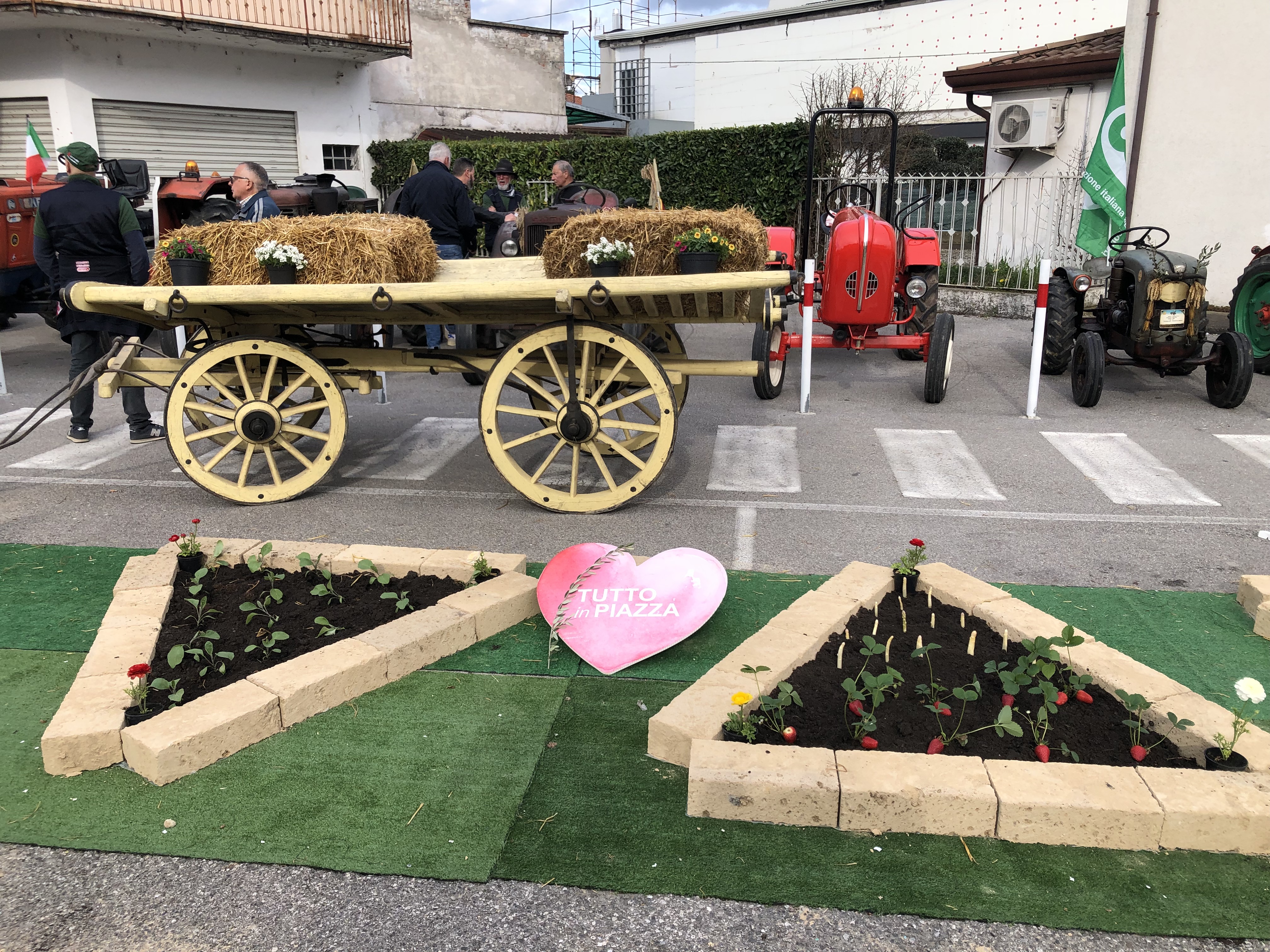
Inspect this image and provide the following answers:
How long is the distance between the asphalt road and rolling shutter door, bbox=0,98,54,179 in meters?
8.83

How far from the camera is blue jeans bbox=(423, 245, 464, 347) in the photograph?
28.1 feet

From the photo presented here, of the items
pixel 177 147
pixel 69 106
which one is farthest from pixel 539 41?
pixel 69 106

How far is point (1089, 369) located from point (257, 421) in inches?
261

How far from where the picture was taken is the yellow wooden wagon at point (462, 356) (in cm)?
522

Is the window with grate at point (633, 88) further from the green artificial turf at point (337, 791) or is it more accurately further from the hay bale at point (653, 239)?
the green artificial turf at point (337, 791)

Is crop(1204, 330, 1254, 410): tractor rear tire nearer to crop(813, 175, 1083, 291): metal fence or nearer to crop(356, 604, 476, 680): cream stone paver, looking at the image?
crop(813, 175, 1083, 291): metal fence

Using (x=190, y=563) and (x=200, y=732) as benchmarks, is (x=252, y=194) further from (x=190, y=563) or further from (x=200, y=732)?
(x=200, y=732)

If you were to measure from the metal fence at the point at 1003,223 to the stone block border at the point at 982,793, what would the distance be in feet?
36.2

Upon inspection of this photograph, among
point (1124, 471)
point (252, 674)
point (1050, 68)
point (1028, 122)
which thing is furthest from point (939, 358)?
point (1050, 68)

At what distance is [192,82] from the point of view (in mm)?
18500

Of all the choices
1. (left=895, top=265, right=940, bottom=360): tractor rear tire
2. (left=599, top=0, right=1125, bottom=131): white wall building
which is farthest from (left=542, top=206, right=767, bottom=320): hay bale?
(left=599, top=0, right=1125, bottom=131): white wall building

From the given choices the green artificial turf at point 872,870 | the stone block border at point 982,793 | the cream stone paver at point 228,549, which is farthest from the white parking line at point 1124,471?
the cream stone paver at point 228,549

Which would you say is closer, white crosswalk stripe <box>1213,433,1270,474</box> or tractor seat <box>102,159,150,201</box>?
→ white crosswalk stripe <box>1213,433,1270,474</box>

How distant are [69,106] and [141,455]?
13.1m
